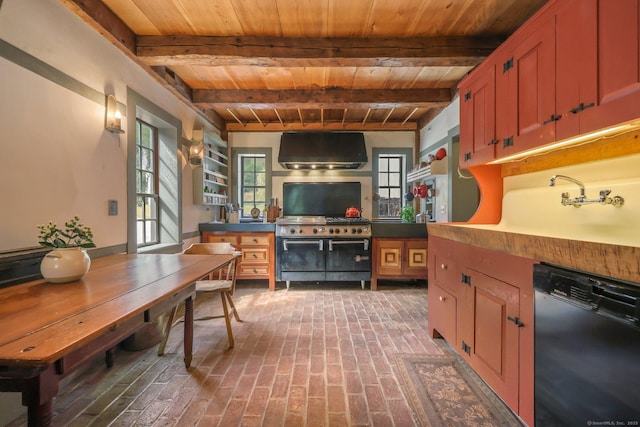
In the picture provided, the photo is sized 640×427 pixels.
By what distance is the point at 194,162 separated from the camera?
3.70 meters

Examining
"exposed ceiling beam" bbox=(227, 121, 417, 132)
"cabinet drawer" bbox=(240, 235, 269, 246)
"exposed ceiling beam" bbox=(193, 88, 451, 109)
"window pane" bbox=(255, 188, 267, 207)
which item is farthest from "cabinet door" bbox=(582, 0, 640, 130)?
"window pane" bbox=(255, 188, 267, 207)

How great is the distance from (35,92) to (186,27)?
131cm

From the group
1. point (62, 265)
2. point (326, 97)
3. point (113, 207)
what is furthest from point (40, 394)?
point (326, 97)

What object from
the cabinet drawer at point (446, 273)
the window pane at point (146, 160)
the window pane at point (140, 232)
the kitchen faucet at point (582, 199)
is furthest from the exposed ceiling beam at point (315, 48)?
the cabinet drawer at point (446, 273)

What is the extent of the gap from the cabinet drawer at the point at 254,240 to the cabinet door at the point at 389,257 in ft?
5.62

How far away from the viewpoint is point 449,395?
5.41 ft

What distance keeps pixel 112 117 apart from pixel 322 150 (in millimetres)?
3015

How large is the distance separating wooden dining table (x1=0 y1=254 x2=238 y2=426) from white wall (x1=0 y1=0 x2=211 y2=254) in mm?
563

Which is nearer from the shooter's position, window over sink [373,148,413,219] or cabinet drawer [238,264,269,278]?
cabinet drawer [238,264,269,278]

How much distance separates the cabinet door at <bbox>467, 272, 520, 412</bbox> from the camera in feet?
4.48

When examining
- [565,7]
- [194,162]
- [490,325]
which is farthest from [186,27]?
[490,325]

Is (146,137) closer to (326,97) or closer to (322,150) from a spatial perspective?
(326,97)

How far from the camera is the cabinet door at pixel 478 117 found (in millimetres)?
1966

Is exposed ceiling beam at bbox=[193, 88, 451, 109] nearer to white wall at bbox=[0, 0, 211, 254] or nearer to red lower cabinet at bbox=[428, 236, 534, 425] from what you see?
white wall at bbox=[0, 0, 211, 254]
